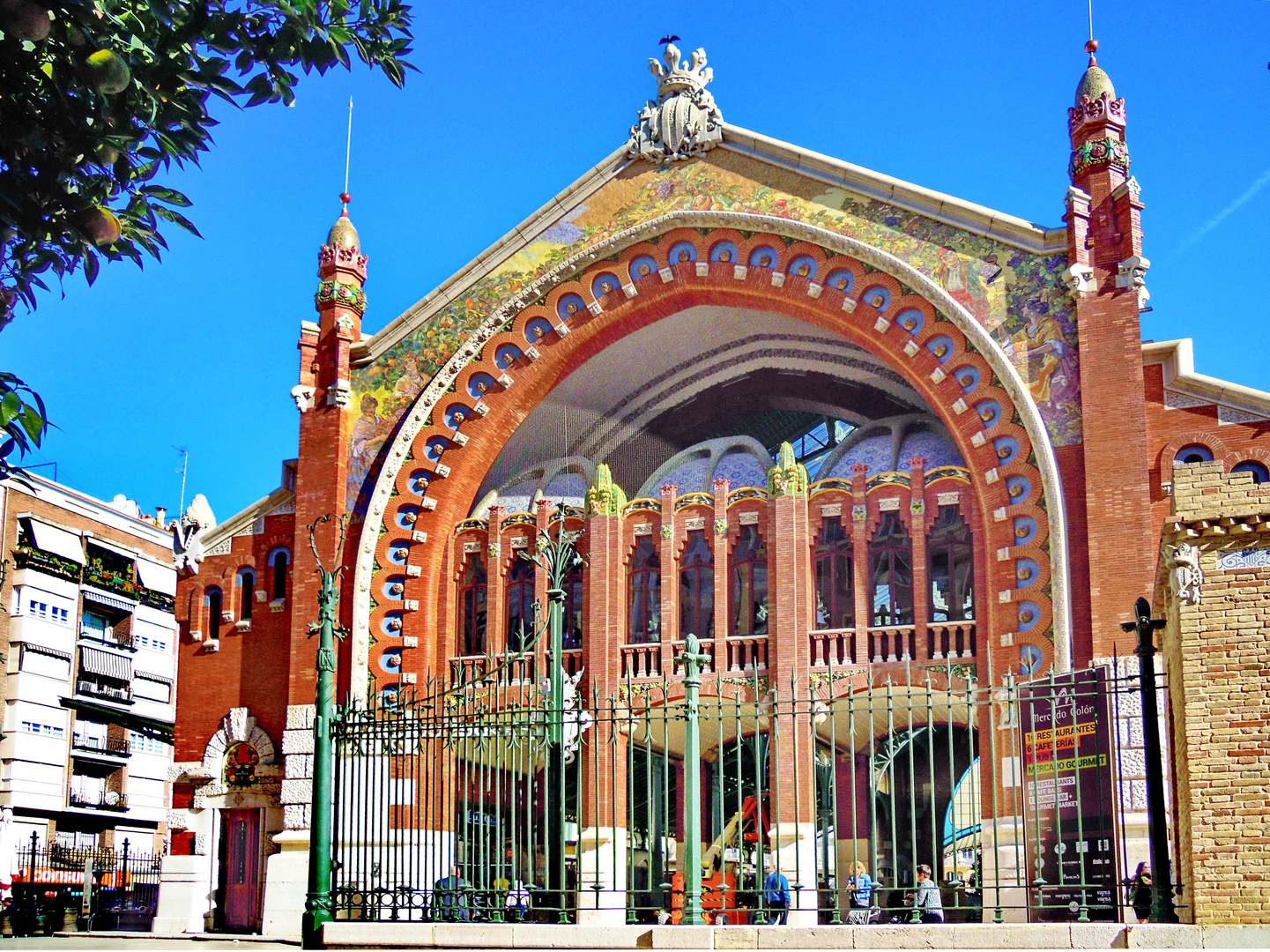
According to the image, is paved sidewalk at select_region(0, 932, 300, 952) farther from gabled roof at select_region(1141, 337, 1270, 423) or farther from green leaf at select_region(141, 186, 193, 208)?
gabled roof at select_region(1141, 337, 1270, 423)

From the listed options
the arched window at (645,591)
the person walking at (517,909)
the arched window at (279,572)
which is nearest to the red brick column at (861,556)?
the arched window at (645,591)

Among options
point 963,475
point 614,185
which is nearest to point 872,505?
point 963,475

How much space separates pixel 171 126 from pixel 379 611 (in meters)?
16.3

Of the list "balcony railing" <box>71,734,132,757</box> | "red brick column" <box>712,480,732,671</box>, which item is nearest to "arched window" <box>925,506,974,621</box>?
"red brick column" <box>712,480,732,671</box>

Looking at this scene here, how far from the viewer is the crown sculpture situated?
24.4 meters

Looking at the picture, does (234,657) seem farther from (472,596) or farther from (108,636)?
(108,636)

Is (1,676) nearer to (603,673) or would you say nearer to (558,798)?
(603,673)

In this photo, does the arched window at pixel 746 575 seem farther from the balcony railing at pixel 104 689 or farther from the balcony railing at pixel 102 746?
the balcony railing at pixel 104 689

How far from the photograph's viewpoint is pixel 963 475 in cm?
2184

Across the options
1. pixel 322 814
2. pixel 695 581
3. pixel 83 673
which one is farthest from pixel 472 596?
pixel 83 673

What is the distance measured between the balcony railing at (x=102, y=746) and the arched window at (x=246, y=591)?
19053mm

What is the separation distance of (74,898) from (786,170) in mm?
19058

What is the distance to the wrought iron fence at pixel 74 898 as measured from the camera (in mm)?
26680

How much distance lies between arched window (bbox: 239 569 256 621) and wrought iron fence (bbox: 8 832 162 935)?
5779mm
